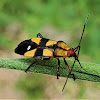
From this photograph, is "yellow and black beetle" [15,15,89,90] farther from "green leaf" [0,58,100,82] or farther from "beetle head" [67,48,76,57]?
"green leaf" [0,58,100,82]

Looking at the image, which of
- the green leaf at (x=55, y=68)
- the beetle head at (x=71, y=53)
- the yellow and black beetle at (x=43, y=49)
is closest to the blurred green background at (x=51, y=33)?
the yellow and black beetle at (x=43, y=49)

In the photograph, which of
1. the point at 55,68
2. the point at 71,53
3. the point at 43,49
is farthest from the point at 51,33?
the point at 55,68

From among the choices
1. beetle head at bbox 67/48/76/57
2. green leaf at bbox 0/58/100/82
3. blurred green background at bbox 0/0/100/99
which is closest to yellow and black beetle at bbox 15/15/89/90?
beetle head at bbox 67/48/76/57

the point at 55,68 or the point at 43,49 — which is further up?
the point at 43,49

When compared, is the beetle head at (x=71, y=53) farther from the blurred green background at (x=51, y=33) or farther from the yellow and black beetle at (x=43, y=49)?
the blurred green background at (x=51, y=33)

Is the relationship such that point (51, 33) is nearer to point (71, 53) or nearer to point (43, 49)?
point (43, 49)

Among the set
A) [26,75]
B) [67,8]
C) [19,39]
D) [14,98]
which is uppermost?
[67,8]

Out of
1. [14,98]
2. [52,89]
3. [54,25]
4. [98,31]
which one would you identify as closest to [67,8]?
[54,25]

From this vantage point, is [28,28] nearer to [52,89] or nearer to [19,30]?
[19,30]
